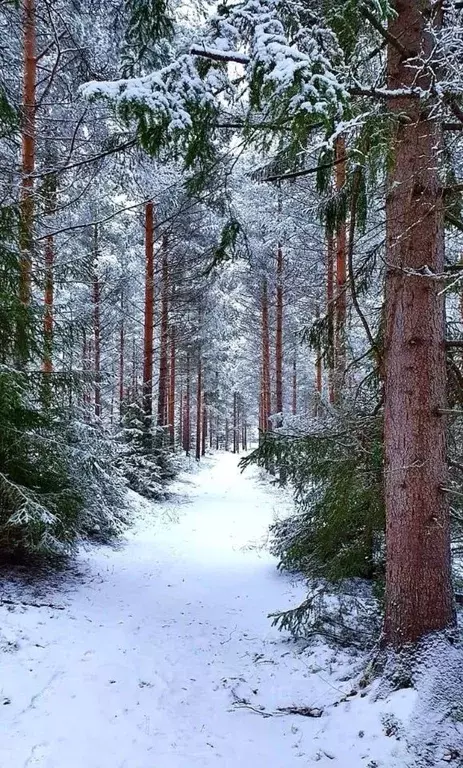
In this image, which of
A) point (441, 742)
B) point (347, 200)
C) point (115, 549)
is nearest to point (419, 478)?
point (441, 742)

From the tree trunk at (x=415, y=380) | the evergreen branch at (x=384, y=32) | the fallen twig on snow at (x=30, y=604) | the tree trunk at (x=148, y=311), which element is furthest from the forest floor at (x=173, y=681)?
the tree trunk at (x=148, y=311)

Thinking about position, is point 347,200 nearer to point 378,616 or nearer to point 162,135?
point 162,135

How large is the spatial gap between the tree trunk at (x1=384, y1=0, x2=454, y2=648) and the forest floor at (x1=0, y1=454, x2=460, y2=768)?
66cm

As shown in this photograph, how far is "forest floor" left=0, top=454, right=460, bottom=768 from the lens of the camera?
10.7 ft

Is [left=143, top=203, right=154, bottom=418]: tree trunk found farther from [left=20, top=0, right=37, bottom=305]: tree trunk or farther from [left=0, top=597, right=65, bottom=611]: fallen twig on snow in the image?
[left=0, top=597, right=65, bottom=611]: fallen twig on snow

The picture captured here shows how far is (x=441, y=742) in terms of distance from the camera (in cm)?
294

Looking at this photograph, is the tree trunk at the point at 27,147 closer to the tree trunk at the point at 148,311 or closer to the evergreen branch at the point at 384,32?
the evergreen branch at the point at 384,32

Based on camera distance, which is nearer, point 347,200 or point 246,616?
point 347,200

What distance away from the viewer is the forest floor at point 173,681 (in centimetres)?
325

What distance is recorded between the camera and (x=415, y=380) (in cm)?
372

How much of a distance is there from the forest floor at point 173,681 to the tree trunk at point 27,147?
3.84m

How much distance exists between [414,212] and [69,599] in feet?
17.8

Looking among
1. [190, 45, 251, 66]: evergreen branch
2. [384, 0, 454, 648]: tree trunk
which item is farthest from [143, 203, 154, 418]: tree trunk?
[190, 45, 251, 66]: evergreen branch

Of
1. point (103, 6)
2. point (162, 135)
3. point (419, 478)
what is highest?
point (103, 6)
